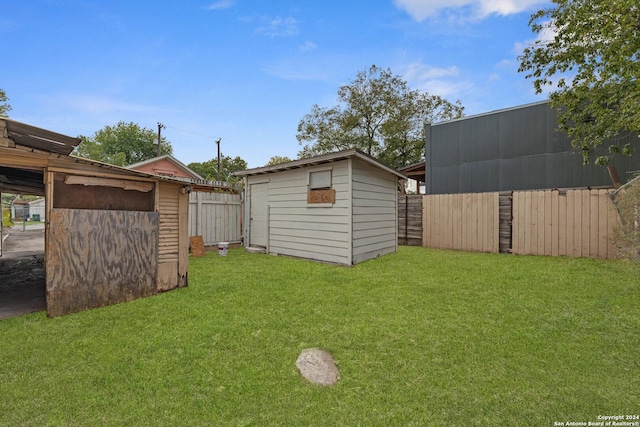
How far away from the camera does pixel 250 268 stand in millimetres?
6410

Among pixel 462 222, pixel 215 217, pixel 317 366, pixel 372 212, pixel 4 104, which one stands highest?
pixel 4 104

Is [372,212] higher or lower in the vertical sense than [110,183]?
lower

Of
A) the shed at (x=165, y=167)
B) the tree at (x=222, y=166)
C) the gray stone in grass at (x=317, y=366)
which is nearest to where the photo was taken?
the gray stone in grass at (x=317, y=366)

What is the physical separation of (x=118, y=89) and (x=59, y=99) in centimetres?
421

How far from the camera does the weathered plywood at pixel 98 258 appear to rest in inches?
140

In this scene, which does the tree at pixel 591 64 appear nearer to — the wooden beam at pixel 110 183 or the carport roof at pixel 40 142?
the wooden beam at pixel 110 183

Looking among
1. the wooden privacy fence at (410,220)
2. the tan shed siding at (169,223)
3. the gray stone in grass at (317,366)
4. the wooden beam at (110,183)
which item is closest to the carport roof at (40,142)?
the wooden beam at (110,183)

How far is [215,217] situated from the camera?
932cm

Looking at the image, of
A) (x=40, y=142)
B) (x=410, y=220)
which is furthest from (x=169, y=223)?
(x=410, y=220)

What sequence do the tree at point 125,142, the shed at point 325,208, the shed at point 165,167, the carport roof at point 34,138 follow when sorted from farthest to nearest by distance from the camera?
the tree at point 125,142 < the shed at point 165,167 < the shed at point 325,208 < the carport roof at point 34,138

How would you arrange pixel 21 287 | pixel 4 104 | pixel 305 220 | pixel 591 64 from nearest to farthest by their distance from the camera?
pixel 21 287 < pixel 305 220 < pixel 591 64 < pixel 4 104

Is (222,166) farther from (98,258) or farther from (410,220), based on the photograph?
(98,258)

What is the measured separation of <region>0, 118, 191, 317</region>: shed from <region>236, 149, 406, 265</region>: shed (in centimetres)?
342

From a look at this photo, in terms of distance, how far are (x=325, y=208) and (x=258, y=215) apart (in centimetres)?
296
